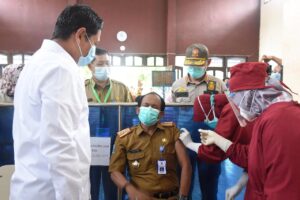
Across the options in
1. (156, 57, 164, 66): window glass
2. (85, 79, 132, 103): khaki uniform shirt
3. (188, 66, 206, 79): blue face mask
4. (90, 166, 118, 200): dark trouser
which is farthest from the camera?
(156, 57, 164, 66): window glass

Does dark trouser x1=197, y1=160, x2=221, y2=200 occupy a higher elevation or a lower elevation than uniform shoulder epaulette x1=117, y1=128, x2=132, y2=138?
lower

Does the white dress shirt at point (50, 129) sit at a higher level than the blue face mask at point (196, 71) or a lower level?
lower

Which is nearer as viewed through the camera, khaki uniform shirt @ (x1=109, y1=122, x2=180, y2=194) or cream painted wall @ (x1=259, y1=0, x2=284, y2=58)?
khaki uniform shirt @ (x1=109, y1=122, x2=180, y2=194)

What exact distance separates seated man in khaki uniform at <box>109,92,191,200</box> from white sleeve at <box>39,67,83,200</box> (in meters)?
0.84

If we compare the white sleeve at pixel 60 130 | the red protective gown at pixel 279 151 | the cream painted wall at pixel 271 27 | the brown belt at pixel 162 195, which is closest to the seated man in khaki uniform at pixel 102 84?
the brown belt at pixel 162 195

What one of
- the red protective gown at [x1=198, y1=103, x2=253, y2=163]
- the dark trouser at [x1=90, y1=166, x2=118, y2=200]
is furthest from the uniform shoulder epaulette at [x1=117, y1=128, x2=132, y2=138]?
the red protective gown at [x1=198, y1=103, x2=253, y2=163]

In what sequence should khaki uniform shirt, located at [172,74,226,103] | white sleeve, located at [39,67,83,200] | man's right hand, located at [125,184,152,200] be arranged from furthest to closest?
1. khaki uniform shirt, located at [172,74,226,103]
2. man's right hand, located at [125,184,152,200]
3. white sleeve, located at [39,67,83,200]

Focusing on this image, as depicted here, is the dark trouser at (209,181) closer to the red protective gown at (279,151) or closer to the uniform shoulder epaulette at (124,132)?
the uniform shoulder epaulette at (124,132)

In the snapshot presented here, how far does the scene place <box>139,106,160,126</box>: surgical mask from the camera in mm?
2240

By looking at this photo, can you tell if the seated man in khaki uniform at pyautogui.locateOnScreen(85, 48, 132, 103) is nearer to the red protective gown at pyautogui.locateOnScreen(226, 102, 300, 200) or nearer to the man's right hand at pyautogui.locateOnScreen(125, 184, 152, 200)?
the man's right hand at pyautogui.locateOnScreen(125, 184, 152, 200)

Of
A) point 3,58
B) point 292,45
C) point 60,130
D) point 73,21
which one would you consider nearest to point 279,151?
point 60,130

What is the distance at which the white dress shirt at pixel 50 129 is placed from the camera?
1340 mm

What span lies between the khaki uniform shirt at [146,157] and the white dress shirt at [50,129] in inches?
29.9

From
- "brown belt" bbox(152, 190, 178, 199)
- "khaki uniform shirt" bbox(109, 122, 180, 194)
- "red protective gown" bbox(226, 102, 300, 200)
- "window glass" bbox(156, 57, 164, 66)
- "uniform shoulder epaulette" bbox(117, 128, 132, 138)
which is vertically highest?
"window glass" bbox(156, 57, 164, 66)
